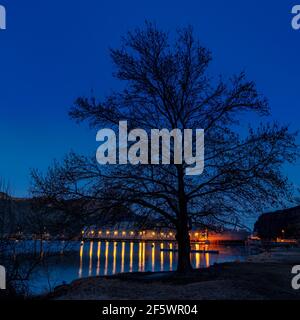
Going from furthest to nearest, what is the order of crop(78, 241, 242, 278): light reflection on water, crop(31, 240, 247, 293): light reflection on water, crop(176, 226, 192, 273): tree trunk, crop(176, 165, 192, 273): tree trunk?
crop(78, 241, 242, 278): light reflection on water → crop(31, 240, 247, 293): light reflection on water → crop(176, 226, 192, 273): tree trunk → crop(176, 165, 192, 273): tree trunk

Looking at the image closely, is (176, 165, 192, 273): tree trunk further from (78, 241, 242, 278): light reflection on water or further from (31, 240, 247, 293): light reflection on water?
(78, 241, 242, 278): light reflection on water

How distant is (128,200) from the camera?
72.0ft

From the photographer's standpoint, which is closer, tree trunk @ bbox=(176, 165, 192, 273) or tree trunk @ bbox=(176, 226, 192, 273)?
tree trunk @ bbox=(176, 165, 192, 273)

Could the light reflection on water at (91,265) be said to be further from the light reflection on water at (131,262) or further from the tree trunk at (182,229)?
the tree trunk at (182,229)

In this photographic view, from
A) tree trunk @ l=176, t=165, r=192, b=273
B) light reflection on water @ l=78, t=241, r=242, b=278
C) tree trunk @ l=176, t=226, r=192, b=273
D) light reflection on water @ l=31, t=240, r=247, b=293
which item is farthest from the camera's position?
light reflection on water @ l=78, t=241, r=242, b=278

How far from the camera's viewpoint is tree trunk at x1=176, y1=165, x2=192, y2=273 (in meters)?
22.8

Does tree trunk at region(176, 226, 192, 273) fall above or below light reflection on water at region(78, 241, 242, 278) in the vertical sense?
above

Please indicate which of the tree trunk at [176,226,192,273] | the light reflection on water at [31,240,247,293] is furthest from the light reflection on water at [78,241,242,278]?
the tree trunk at [176,226,192,273]

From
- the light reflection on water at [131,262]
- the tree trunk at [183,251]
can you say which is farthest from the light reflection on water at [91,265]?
the tree trunk at [183,251]

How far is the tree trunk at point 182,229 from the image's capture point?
74.8 ft

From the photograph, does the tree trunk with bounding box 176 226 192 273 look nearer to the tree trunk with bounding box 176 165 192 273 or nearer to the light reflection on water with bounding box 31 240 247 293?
the tree trunk with bounding box 176 165 192 273
